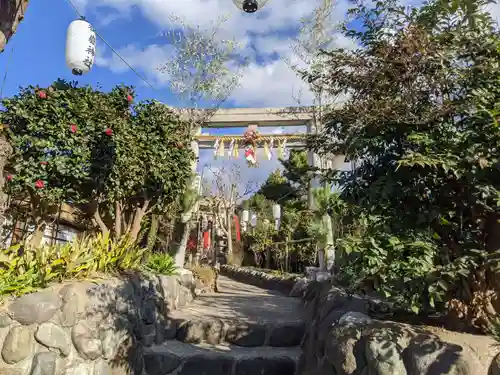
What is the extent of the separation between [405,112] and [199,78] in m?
7.89

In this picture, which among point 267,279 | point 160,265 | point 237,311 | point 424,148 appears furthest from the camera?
point 267,279

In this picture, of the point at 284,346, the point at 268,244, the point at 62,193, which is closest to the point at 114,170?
the point at 62,193

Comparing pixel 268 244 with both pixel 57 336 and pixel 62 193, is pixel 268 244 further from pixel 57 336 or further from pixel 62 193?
pixel 57 336

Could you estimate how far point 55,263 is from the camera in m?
3.66

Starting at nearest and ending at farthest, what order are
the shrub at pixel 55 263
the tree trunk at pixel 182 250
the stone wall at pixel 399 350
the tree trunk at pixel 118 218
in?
the stone wall at pixel 399 350 < the shrub at pixel 55 263 < the tree trunk at pixel 118 218 < the tree trunk at pixel 182 250

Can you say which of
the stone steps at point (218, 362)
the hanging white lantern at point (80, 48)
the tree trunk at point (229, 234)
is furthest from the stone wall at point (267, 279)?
the hanging white lantern at point (80, 48)

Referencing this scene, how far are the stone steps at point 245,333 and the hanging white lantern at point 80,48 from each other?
334cm

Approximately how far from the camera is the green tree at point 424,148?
213 centimetres

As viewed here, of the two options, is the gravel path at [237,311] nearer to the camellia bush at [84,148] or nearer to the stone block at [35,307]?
the camellia bush at [84,148]

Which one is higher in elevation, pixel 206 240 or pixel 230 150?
A: pixel 230 150

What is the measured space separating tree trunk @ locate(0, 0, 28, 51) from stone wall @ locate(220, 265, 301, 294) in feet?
26.6

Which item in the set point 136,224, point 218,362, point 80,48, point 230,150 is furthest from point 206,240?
point 80,48

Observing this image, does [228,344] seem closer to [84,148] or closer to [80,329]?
[80,329]

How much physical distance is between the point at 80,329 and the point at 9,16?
269 cm
